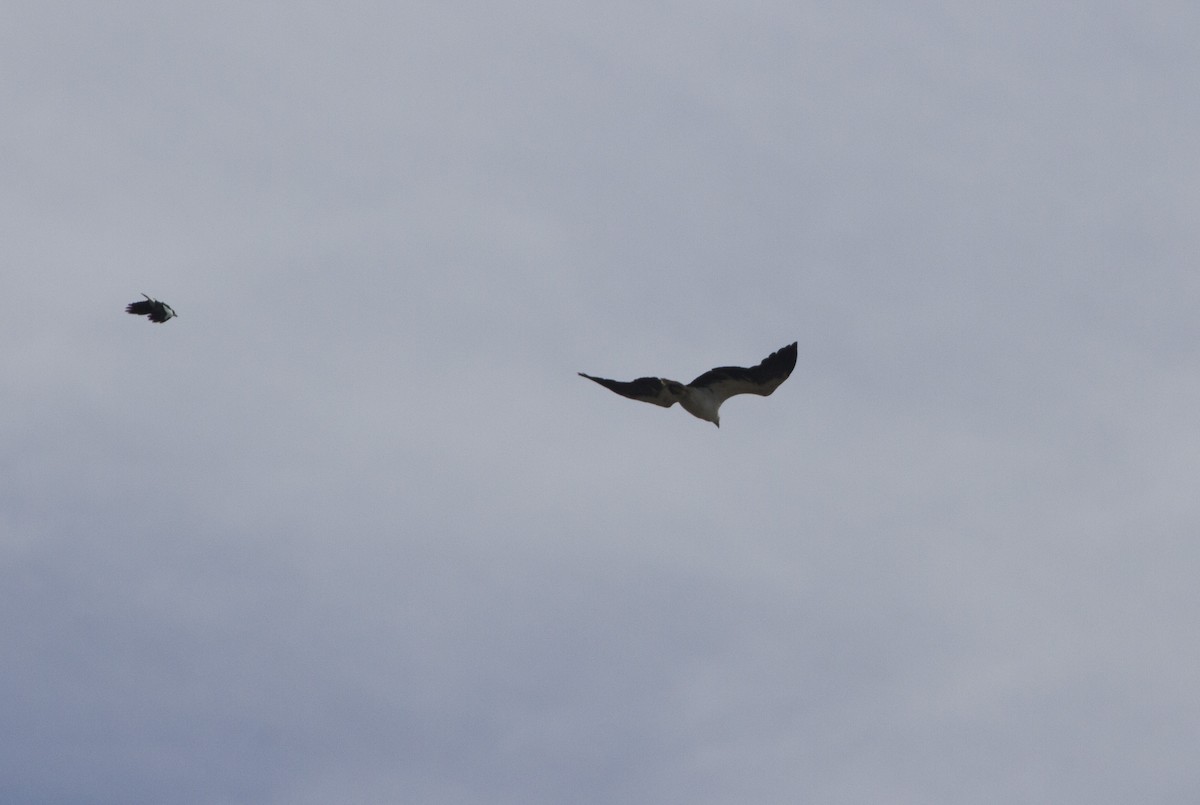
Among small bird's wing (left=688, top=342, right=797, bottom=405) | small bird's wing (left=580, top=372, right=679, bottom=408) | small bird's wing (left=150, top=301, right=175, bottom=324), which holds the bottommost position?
small bird's wing (left=580, top=372, right=679, bottom=408)

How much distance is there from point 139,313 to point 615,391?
49.7ft

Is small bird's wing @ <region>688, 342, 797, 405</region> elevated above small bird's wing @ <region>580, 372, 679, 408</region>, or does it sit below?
above

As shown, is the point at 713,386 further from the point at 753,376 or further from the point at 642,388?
the point at 642,388

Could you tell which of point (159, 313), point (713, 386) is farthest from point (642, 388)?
point (159, 313)

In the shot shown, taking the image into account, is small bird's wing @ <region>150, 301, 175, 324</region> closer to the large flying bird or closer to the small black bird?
the small black bird

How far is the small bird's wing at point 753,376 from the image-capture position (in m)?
39.6

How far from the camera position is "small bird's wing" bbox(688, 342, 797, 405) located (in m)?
39.6

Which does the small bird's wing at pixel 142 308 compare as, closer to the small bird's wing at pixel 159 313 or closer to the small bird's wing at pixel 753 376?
the small bird's wing at pixel 159 313

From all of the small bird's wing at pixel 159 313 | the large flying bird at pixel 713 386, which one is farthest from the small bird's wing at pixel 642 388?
the small bird's wing at pixel 159 313

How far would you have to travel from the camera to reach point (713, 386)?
1590 inches

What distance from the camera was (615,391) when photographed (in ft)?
128

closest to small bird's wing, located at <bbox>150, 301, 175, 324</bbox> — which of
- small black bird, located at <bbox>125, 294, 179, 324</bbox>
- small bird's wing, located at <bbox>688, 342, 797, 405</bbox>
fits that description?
small black bird, located at <bbox>125, 294, 179, 324</bbox>

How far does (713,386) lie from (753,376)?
1.42m

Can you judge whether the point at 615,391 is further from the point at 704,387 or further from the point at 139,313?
the point at 139,313
